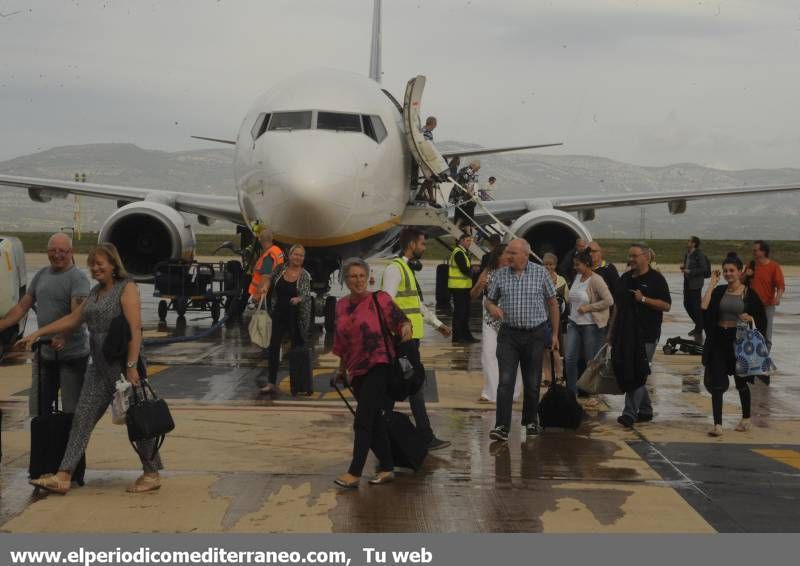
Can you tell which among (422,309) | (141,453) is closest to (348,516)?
(141,453)

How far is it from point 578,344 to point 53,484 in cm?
560

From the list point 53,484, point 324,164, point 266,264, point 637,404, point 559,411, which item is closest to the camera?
point 53,484

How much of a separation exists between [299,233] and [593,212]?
12.0 m

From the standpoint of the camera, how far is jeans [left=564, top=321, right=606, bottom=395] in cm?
1035

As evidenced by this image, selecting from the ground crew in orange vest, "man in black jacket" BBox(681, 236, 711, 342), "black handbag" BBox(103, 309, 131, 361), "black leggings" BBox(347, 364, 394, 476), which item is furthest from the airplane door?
"black handbag" BBox(103, 309, 131, 361)

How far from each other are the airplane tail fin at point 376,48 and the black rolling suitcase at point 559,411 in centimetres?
1841

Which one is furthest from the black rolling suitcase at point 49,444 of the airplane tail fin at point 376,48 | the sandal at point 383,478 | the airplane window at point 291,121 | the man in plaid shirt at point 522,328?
the airplane tail fin at point 376,48

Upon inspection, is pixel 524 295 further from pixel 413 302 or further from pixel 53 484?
pixel 53 484

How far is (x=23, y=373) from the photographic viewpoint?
11961 millimetres

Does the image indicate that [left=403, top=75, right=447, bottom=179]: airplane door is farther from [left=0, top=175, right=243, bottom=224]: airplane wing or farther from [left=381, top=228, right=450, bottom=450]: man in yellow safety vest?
[left=381, top=228, right=450, bottom=450]: man in yellow safety vest

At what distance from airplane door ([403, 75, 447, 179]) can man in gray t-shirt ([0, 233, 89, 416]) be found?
33.6 ft

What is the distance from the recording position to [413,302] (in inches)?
344

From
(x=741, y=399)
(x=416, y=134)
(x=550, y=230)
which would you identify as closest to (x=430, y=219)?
(x=416, y=134)

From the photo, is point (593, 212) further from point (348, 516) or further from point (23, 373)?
point (348, 516)
